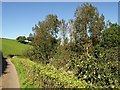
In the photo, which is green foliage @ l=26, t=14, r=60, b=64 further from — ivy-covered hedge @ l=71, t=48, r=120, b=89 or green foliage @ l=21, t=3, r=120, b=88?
ivy-covered hedge @ l=71, t=48, r=120, b=89

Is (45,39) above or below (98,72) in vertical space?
above

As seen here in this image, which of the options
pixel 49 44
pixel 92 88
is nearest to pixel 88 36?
pixel 49 44

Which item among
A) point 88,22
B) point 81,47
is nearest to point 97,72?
point 81,47

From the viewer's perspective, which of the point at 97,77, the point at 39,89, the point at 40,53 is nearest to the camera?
the point at 97,77

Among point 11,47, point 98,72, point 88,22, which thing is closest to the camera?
point 98,72

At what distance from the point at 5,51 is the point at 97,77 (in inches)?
3899

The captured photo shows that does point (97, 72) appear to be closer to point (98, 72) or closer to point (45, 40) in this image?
point (98, 72)

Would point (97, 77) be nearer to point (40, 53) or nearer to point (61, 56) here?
point (61, 56)

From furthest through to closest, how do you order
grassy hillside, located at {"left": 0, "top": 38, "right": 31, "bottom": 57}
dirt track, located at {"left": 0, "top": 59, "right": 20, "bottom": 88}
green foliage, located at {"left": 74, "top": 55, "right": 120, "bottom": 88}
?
grassy hillside, located at {"left": 0, "top": 38, "right": 31, "bottom": 57}
dirt track, located at {"left": 0, "top": 59, "right": 20, "bottom": 88}
green foliage, located at {"left": 74, "top": 55, "right": 120, "bottom": 88}

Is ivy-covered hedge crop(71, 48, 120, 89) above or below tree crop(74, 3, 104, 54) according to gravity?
below

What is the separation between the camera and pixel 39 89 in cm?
1983

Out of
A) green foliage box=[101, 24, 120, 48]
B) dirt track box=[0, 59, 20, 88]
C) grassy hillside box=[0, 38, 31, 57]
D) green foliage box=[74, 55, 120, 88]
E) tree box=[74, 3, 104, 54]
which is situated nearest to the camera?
green foliage box=[74, 55, 120, 88]

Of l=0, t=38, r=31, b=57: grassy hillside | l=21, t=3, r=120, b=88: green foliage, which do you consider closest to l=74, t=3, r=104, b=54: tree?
l=21, t=3, r=120, b=88: green foliage

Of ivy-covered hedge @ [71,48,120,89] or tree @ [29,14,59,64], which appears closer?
ivy-covered hedge @ [71,48,120,89]
